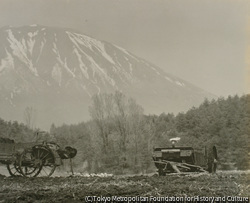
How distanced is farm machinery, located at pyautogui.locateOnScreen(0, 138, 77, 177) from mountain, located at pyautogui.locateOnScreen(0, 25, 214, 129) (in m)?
101

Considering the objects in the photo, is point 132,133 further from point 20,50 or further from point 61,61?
point 61,61

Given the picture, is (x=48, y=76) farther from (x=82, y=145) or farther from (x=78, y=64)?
(x=82, y=145)

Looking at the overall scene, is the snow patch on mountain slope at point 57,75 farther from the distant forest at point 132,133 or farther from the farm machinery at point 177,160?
the farm machinery at point 177,160

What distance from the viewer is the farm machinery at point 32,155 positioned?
472 inches

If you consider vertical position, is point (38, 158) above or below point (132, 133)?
below

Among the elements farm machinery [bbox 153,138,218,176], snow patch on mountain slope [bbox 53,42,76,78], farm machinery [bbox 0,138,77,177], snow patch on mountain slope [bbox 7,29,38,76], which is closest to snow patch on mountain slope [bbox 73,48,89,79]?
snow patch on mountain slope [bbox 53,42,76,78]

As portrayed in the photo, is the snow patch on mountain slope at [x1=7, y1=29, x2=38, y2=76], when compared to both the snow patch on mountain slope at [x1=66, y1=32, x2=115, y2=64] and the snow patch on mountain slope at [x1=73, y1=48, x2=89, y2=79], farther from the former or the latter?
the snow patch on mountain slope at [x1=66, y1=32, x2=115, y2=64]

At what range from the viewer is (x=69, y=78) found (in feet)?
508

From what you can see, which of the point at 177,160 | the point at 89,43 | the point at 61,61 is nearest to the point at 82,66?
the point at 89,43

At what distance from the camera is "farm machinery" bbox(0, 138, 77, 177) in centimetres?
1198

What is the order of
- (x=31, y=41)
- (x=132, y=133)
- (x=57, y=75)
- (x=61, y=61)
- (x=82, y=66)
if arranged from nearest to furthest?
(x=132, y=133) → (x=82, y=66) → (x=57, y=75) → (x=31, y=41) → (x=61, y=61)

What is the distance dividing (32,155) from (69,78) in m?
144

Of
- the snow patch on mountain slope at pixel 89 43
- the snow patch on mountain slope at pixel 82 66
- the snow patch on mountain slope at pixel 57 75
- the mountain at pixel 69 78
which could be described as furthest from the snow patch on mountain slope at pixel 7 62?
the snow patch on mountain slope at pixel 89 43

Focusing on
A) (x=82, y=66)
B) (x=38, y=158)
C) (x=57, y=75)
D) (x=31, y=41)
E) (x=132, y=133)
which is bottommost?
(x=38, y=158)
